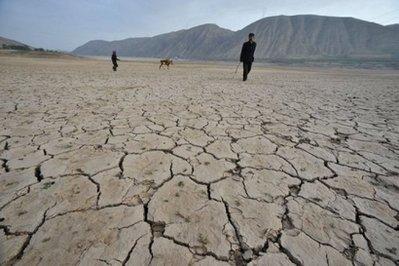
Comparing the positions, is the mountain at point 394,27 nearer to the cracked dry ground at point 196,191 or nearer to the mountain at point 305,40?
the mountain at point 305,40

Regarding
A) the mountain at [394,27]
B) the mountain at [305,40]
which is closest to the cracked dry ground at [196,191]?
the mountain at [305,40]

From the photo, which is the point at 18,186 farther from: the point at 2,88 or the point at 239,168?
the point at 2,88

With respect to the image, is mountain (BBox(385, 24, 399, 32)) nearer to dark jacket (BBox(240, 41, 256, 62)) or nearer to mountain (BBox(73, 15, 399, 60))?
mountain (BBox(73, 15, 399, 60))

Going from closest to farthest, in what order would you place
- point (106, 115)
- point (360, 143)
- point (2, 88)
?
point (360, 143) → point (106, 115) → point (2, 88)

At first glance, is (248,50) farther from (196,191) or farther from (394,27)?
(394,27)

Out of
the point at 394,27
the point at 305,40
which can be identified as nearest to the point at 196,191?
the point at 305,40

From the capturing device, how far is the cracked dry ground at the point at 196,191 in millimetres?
1212

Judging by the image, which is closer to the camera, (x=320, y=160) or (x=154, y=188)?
(x=154, y=188)

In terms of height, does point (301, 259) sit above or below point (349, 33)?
below

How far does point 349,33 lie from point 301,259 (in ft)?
435

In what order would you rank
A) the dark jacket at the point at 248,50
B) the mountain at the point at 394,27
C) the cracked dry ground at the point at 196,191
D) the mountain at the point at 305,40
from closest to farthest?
the cracked dry ground at the point at 196,191
the dark jacket at the point at 248,50
the mountain at the point at 305,40
the mountain at the point at 394,27

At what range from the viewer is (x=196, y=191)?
1.69 m

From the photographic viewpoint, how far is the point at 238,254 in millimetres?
1193

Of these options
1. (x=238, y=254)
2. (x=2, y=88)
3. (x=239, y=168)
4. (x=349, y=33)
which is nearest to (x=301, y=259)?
(x=238, y=254)
